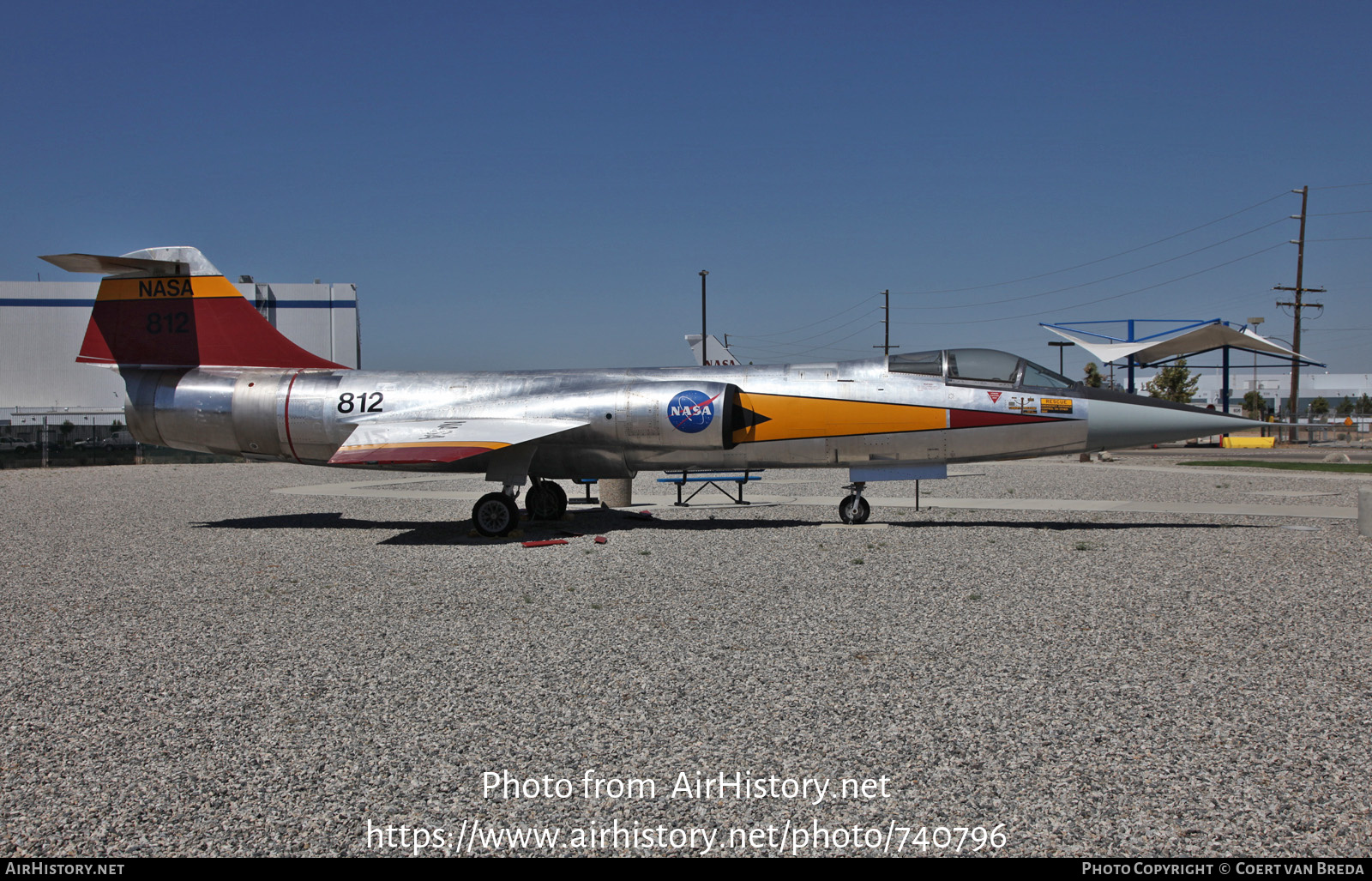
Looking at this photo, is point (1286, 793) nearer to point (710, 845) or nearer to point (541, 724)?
point (710, 845)

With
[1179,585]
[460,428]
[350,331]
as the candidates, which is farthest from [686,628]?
[350,331]

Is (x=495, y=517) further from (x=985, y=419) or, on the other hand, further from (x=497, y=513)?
(x=985, y=419)

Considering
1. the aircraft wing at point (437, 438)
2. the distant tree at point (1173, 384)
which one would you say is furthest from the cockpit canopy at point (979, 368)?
the distant tree at point (1173, 384)

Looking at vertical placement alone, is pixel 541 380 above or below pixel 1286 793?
above

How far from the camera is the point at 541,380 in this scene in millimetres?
12609

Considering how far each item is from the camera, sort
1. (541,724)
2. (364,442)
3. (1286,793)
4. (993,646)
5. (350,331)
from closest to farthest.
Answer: (1286,793)
(541,724)
(993,646)
(364,442)
(350,331)

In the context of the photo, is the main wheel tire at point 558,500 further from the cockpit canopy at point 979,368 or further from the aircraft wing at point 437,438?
the cockpit canopy at point 979,368

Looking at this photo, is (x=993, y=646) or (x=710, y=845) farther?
(x=993, y=646)

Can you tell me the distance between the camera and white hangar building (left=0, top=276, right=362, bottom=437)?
46.8m

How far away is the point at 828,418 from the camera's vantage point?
11.6m

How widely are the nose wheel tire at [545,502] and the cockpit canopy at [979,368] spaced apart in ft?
17.7

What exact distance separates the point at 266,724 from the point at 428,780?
1.26m

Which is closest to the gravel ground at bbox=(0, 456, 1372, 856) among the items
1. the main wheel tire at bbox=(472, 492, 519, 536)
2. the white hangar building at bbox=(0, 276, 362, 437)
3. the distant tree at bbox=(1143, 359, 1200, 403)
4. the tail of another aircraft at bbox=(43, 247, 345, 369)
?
the main wheel tire at bbox=(472, 492, 519, 536)

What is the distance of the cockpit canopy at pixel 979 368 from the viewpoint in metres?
11.5
